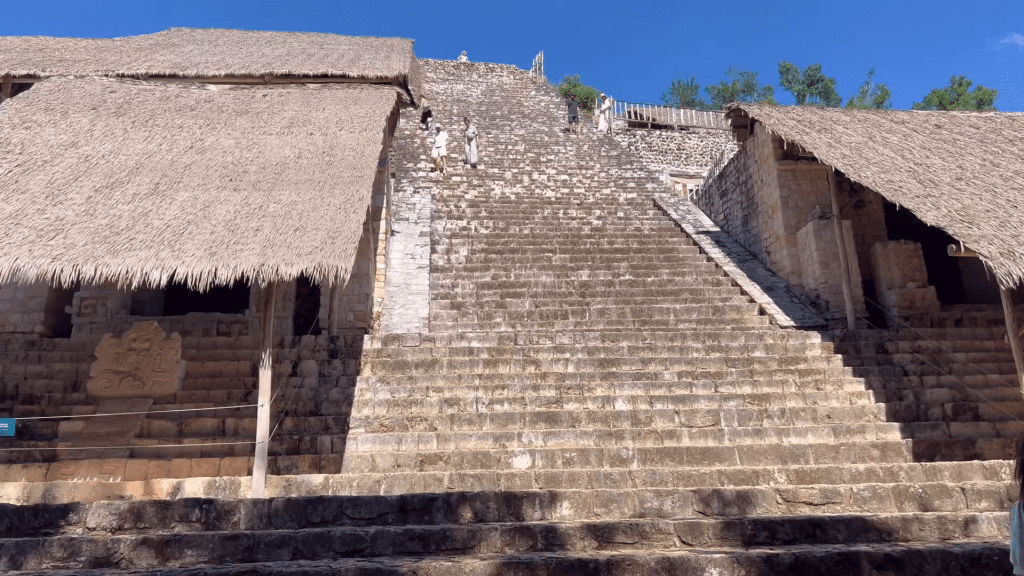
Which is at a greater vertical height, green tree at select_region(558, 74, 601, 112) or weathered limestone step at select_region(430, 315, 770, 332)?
green tree at select_region(558, 74, 601, 112)

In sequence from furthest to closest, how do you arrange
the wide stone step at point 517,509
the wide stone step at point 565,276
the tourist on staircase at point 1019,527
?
1. the wide stone step at point 565,276
2. the wide stone step at point 517,509
3. the tourist on staircase at point 1019,527

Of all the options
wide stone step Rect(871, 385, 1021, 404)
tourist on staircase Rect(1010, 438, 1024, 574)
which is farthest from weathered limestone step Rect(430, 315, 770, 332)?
tourist on staircase Rect(1010, 438, 1024, 574)

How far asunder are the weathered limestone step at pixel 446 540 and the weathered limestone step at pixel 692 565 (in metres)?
0.24

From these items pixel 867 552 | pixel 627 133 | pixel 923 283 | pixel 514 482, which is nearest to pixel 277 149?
pixel 514 482

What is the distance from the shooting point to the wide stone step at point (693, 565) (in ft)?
8.49

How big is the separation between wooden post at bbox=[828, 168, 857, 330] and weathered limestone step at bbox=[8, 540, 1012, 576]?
15.9ft

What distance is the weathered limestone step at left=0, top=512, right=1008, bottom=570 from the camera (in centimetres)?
294

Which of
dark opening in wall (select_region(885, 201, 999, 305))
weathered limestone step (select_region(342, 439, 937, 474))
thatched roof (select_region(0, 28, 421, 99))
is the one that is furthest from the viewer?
dark opening in wall (select_region(885, 201, 999, 305))

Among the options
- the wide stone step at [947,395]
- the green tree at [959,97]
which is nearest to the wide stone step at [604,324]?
the wide stone step at [947,395]

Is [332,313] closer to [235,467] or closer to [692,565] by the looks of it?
[235,467]

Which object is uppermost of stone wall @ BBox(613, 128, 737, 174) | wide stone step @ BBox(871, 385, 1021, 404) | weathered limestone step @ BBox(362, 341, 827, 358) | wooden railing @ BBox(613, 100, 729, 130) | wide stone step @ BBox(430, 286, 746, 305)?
wooden railing @ BBox(613, 100, 729, 130)

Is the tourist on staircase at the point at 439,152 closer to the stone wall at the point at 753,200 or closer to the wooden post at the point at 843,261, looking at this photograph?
the stone wall at the point at 753,200

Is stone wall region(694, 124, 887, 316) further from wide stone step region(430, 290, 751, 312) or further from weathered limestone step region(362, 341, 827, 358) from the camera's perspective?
weathered limestone step region(362, 341, 827, 358)

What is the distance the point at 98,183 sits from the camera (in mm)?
5355
